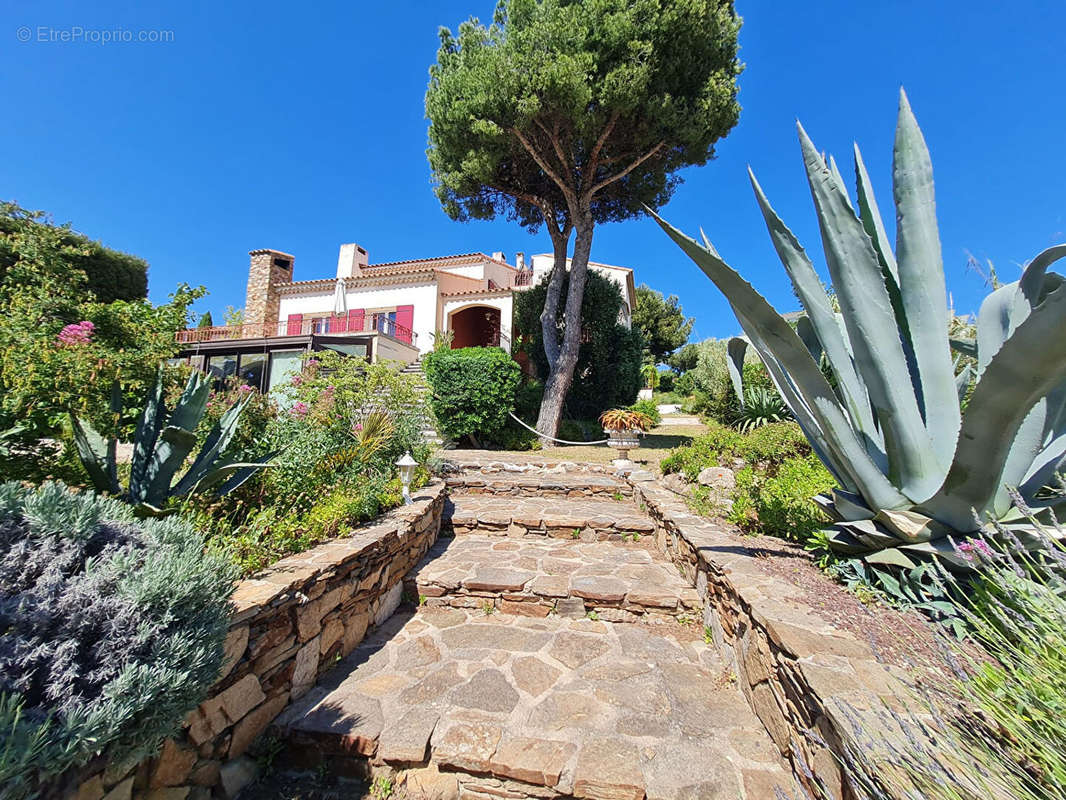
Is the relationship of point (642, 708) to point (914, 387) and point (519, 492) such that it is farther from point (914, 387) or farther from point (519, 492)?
point (519, 492)

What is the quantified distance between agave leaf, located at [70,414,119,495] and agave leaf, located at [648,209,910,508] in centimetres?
350

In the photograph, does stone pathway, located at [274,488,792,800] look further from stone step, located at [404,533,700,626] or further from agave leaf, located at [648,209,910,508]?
agave leaf, located at [648,209,910,508]

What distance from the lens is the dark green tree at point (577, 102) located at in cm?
938

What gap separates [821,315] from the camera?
2.48 metres

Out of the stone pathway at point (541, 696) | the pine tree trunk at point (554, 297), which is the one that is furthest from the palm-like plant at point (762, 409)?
the stone pathway at point (541, 696)

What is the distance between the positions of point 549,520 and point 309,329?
60.5 feet

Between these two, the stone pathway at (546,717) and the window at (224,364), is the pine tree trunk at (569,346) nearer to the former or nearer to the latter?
the stone pathway at (546,717)

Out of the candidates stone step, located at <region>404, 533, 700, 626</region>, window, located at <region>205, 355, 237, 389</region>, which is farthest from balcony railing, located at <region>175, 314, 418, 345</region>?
stone step, located at <region>404, 533, 700, 626</region>

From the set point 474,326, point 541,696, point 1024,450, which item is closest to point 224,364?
point 474,326

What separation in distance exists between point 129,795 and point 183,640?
59 centimetres

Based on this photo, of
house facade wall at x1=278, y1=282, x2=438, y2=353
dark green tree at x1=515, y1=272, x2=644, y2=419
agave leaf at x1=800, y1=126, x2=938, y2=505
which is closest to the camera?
agave leaf at x1=800, y1=126, x2=938, y2=505

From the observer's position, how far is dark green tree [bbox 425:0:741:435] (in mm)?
9383

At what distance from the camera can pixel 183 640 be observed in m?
1.41

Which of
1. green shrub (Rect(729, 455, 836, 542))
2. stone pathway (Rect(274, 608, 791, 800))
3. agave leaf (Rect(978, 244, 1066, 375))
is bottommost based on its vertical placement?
stone pathway (Rect(274, 608, 791, 800))
